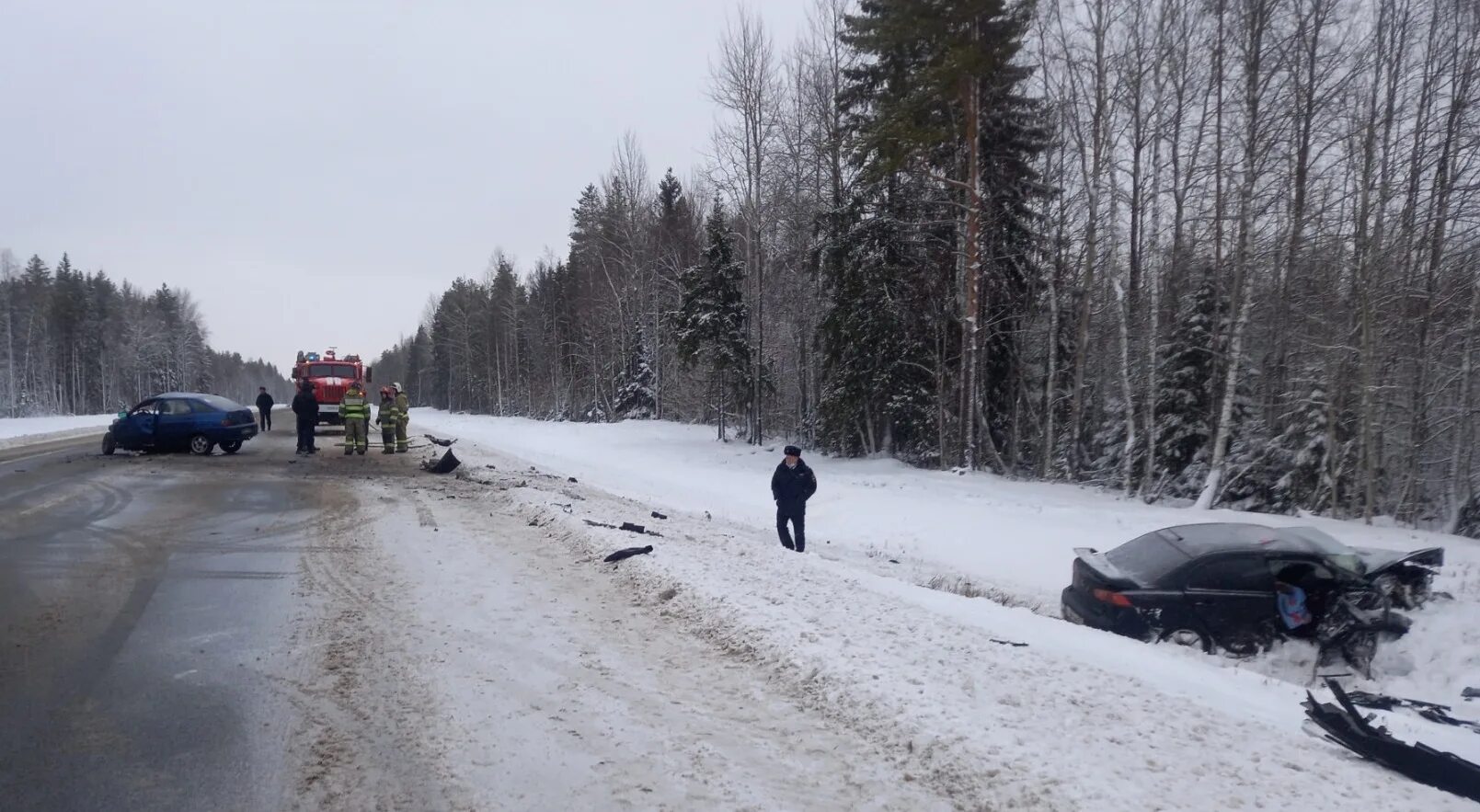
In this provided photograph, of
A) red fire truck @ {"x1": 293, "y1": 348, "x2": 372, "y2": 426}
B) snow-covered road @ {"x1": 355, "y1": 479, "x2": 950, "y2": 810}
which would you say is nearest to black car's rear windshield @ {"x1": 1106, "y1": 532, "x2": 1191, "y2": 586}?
snow-covered road @ {"x1": 355, "y1": 479, "x2": 950, "y2": 810}

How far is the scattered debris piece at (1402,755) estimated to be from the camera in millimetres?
4117

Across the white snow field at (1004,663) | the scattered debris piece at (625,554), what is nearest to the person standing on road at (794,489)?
the white snow field at (1004,663)

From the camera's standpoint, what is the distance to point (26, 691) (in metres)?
5.17

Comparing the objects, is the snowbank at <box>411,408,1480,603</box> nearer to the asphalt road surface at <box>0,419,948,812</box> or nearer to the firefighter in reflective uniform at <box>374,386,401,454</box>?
the firefighter in reflective uniform at <box>374,386,401,454</box>

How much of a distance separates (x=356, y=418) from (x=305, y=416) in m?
1.27

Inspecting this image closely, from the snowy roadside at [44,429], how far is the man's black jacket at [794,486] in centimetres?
2876

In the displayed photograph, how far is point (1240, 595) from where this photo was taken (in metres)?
8.83

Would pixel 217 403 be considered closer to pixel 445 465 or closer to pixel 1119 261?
pixel 445 465

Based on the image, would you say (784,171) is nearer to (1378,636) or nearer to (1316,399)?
(1316,399)

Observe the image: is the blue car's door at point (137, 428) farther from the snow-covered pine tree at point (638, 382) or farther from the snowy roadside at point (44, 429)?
the snow-covered pine tree at point (638, 382)

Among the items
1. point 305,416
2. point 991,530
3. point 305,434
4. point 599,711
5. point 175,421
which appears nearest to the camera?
point 599,711

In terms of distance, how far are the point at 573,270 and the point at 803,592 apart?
58157 mm

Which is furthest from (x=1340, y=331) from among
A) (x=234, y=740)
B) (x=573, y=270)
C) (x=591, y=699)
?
(x=573, y=270)

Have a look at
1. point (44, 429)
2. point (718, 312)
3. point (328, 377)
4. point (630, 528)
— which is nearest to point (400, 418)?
point (328, 377)
